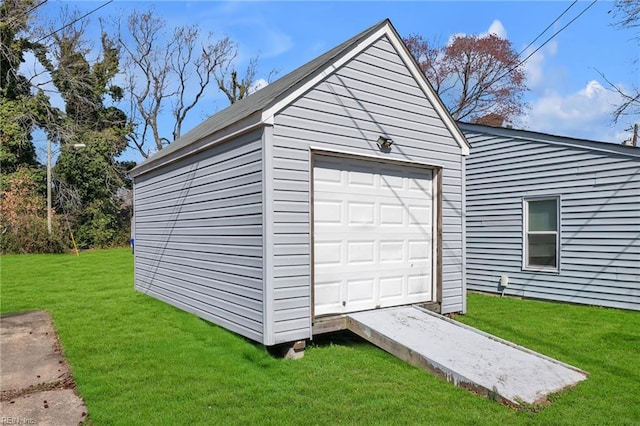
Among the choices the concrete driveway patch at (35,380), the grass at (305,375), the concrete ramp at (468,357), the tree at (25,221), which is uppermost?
the tree at (25,221)

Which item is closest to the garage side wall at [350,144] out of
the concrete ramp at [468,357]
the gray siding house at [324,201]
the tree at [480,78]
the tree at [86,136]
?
the gray siding house at [324,201]

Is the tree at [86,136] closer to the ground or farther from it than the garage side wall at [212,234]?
farther from it

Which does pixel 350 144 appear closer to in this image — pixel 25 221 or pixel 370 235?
pixel 370 235

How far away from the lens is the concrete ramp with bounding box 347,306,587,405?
398cm

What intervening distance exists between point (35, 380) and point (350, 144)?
449 centimetres

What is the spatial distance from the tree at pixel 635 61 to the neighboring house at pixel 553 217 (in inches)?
191

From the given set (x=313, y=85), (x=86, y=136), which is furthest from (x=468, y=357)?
(x=86, y=136)

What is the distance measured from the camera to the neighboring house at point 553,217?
307 inches

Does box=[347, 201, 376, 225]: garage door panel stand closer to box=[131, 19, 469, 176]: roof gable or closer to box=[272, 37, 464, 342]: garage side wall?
box=[272, 37, 464, 342]: garage side wall

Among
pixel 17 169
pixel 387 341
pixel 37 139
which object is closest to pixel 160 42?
pixel 37 139

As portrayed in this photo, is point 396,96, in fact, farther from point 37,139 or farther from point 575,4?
point 37,139

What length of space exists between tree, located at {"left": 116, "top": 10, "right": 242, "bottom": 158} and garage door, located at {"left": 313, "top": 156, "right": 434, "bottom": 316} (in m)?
24.9

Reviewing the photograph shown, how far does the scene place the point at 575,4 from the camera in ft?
29.1

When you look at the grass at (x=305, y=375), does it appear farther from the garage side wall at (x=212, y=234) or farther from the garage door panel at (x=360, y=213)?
the garage door panel at (x=360, y=213)
